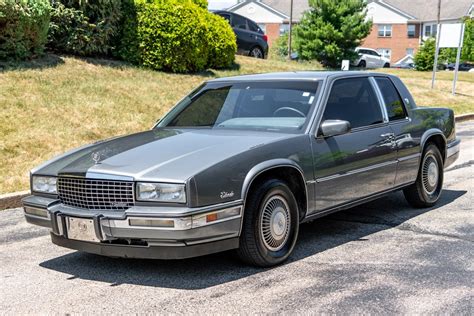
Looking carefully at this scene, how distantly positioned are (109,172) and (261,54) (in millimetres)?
20581

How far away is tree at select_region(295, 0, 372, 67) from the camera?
3550 centimetres

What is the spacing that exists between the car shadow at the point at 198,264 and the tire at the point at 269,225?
0.14 m

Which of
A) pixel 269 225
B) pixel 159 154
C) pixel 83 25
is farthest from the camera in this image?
pixel 83 25

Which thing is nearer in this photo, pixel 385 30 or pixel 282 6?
pixel 385 30

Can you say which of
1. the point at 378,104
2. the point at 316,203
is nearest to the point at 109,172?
the point at 316,203

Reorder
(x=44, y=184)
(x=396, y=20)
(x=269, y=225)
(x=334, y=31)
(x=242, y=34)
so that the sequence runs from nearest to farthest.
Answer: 1. (x=269, y=225)
2. (x=44, y=184)
3. (x=242, y=34)
4. (x=334, y=31)
5. (x=396, y=20)

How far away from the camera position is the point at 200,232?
14.9 feet

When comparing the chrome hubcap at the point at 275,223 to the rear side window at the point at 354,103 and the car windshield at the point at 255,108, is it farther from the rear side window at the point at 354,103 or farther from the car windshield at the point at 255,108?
the rear side window at the point at 354,103

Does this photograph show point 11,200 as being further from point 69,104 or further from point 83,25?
point 83,25

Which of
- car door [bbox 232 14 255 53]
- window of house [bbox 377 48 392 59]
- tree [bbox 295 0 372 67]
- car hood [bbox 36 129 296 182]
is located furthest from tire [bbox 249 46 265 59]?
window of house [bbox 377 48 392 59]

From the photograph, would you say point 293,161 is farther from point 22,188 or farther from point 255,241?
point 22,188

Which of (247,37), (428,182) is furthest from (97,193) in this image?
(247,37)

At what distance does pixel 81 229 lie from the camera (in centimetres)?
472

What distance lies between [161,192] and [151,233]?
0.96ft
